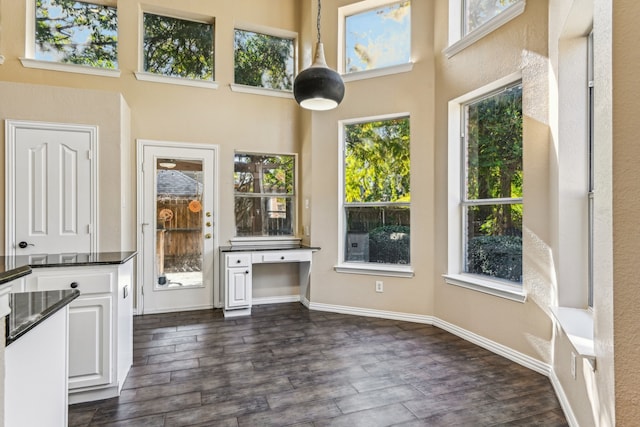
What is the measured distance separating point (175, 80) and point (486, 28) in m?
3.55

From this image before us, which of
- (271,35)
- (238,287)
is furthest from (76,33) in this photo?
(238,287)

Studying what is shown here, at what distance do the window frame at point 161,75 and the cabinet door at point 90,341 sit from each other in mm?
3028

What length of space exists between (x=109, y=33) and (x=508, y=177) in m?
4.76

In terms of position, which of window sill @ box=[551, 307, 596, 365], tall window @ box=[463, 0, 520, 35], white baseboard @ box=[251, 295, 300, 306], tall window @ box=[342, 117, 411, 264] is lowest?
white baseboard @ box=[251, 295, 300, 306]

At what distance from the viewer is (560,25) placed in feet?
7.48

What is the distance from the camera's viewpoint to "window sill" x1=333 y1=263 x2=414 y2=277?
398cm

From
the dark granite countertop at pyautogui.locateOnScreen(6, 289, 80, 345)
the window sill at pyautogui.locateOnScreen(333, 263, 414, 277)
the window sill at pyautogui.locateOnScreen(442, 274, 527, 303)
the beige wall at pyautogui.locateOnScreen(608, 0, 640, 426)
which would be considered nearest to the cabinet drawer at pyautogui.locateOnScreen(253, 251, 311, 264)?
the window sill at pyautogui.locateOnScreen(333, 263, 414, 277)

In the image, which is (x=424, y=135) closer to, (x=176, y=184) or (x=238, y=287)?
A: (x=238, y=287)

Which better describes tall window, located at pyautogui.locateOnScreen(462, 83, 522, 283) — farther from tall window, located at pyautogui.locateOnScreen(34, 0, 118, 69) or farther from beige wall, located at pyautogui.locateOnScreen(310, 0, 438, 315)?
tall window, located at pyautogui.locateOnScreen(34, 0, 118, 69)

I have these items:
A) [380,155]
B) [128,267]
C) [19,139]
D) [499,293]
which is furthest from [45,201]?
[499,293]

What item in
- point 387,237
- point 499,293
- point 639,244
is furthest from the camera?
point 387,237

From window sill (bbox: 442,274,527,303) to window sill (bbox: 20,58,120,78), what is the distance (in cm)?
448

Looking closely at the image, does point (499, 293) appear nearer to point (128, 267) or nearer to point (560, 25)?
point (560, 25)

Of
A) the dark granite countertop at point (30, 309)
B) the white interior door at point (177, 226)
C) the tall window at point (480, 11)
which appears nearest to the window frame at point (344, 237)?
the tall window at point (480, 11)
